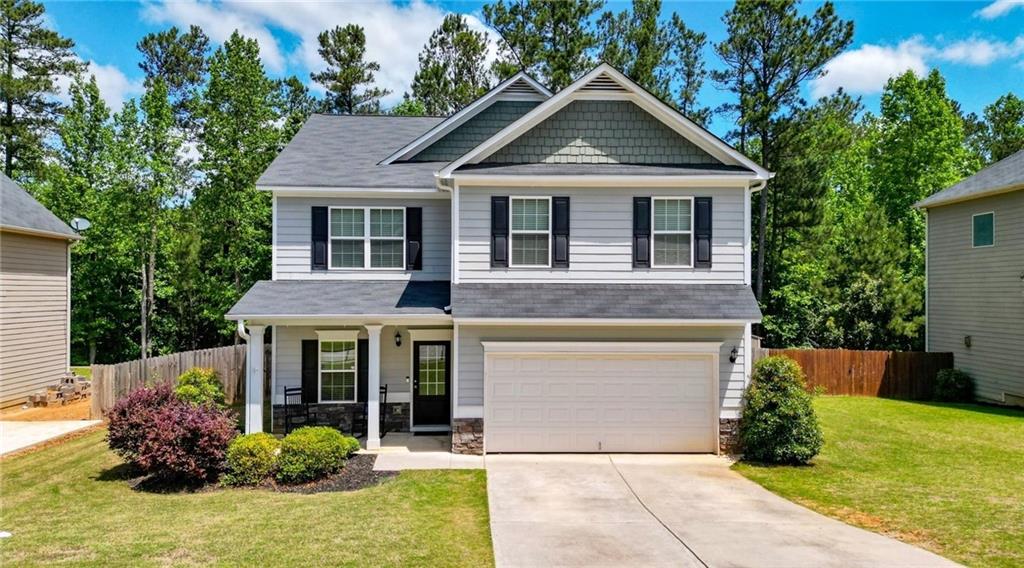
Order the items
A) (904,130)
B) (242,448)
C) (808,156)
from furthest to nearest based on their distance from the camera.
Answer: (904,130), (808,156), (242,448)

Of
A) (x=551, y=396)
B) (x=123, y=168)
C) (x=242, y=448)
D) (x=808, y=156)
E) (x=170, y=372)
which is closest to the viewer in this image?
(x=242, y=448)

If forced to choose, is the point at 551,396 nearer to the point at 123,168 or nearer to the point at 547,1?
the point at 123,168

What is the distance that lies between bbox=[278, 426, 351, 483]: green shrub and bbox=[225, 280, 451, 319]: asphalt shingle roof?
2.86 meters

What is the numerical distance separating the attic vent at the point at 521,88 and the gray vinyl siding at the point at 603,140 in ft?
10.7

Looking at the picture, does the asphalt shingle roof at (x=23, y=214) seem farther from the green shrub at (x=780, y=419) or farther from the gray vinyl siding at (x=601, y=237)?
the green shrub at (x=780, y=419)

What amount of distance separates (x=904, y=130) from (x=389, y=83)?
91.8 ft

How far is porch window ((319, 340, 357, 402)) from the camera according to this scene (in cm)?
1406

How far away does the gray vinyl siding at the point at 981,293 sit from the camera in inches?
679

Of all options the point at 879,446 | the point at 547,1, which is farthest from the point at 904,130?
the point at 879,446

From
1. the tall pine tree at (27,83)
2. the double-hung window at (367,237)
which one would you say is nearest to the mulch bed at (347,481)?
the double-hung window at (367,237)

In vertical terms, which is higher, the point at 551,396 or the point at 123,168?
the point at 123,168

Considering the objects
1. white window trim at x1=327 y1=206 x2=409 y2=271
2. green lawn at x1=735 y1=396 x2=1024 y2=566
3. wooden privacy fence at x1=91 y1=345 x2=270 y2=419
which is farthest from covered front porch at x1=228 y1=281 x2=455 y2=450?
green lawn at x1=735 y1=396 x2=1024 y2=566

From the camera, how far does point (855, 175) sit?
35.3m

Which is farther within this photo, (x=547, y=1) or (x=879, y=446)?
(x=547, y=1)
